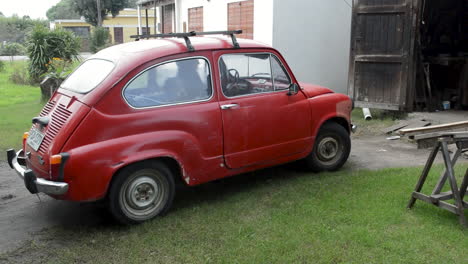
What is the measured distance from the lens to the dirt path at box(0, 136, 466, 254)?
4391 millimetres

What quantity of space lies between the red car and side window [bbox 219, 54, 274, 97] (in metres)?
0.01

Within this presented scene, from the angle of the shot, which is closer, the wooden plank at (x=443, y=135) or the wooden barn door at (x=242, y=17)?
the wooden plank at (x=443, y=135)

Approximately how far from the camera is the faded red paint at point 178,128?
4.05m

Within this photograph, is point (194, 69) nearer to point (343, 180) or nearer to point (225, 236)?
point (225, 236)

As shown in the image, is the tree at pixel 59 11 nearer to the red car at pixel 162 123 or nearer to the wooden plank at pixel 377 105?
the wooden plank at pixel 377 105

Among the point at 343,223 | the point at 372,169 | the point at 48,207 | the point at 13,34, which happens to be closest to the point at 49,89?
the point at 48,207

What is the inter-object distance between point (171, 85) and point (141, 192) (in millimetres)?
1111

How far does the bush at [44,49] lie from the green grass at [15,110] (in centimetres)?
82

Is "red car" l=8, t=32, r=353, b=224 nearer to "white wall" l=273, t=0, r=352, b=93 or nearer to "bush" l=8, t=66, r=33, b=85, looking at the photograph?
"white wall" l=273, t=0, r=352, b=93

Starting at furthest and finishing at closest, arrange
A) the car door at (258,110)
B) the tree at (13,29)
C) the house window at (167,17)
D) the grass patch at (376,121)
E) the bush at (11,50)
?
the tree at (13,29), the bush at (11,50), the house window at (167,17), the grass patch at (376,121), the car door at (258,110)

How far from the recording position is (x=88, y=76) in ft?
15.4

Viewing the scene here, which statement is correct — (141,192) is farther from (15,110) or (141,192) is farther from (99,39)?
(99,39)

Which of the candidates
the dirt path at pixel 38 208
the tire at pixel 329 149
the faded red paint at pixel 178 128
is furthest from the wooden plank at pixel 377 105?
the faded red paint at pixel 178 128

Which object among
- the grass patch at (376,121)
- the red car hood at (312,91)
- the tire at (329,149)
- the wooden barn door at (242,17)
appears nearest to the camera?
the red car hood at (312,91)
